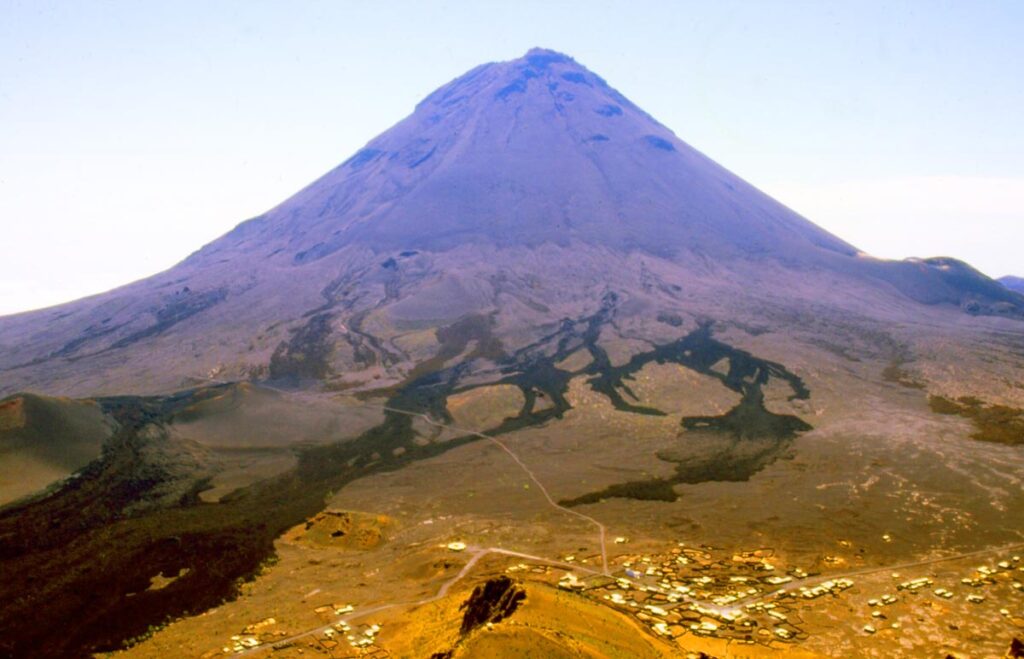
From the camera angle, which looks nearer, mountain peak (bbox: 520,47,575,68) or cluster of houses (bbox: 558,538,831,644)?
cluster of houses (bbox: 558,538,831,644)

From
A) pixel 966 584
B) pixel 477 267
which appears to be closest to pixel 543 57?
pixel 477 267

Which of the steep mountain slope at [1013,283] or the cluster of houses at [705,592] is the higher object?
the steep mountain slope at [1013,283]

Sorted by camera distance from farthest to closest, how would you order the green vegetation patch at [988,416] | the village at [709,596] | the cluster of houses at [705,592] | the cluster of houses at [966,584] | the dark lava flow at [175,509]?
the green vegetation patch at [988,416] → the dark lava flow at [175,509] → the cluster of houses at [966,584] → the cluster of houses at [705,592] → the village at [709,596]

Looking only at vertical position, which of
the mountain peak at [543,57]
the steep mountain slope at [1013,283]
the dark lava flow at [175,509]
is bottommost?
the dark lava flow at [175,509]

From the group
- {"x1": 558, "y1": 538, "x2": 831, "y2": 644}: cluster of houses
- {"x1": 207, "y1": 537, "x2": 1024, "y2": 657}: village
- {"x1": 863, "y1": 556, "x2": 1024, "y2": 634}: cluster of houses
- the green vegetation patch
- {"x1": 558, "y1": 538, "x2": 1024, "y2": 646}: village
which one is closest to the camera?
{"x1": 207, "y1": 537, "x2": 1024, "y2": 657}: village

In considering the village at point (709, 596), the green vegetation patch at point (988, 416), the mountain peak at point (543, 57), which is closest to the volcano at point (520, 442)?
the village at point (709, 596)

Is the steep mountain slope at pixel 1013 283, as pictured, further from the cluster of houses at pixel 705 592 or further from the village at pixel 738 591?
the cluster of houses at pixel 705 592

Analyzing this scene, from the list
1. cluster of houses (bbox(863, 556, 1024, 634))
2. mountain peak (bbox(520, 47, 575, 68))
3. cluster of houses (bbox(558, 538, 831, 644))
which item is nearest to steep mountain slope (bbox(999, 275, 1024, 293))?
mountain peak (bbox(520, 47, 575, 68))

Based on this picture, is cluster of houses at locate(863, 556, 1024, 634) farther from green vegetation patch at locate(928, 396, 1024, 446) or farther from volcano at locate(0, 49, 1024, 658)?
green vegetation patch at locate(928, 396, 1024, 446)
